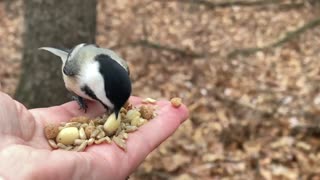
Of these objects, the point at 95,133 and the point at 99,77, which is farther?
the point at 95,133

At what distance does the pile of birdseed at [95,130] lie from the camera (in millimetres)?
1744

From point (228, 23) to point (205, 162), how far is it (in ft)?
6.72

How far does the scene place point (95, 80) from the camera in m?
1.67

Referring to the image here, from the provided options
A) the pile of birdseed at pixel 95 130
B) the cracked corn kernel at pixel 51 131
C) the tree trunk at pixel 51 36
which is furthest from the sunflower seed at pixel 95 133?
the tree trunk at pixel 51 36

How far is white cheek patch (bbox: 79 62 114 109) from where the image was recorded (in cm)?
163

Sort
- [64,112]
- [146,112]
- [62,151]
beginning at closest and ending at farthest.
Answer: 1. [62,151]
2. [146,112]
3. [64,112]

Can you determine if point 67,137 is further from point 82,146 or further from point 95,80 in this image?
point 95,80

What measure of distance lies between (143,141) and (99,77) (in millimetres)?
283

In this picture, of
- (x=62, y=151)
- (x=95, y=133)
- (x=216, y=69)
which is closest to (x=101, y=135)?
(x=95, y=133)

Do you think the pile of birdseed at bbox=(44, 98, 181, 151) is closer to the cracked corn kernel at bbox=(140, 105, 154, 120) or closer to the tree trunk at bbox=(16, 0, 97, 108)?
the cracked corn kernel at bbox=(140, 105, 154, 120)

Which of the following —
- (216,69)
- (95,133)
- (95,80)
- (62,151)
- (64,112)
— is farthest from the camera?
(216,69)

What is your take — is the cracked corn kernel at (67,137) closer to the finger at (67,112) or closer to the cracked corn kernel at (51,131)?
the cracked corn kernel at (51,131)

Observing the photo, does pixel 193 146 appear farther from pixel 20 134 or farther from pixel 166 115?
pixel 20 134

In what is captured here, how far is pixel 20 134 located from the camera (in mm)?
1671
